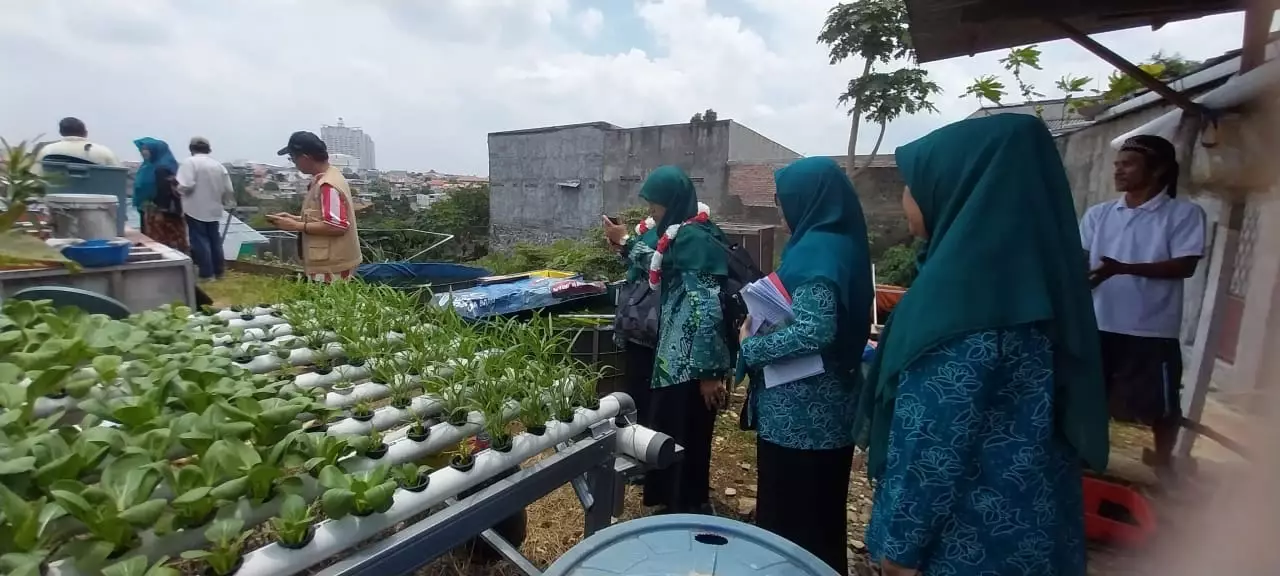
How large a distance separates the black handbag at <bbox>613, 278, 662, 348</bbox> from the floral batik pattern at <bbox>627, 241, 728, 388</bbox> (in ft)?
0.84

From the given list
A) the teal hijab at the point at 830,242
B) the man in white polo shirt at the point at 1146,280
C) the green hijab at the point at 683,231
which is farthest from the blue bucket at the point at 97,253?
the man in white polo shirt at the point at 1146,280

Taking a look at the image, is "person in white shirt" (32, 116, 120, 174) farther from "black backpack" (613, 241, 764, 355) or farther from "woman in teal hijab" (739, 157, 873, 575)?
"woman in teal hijab" (739, 157, 873, 575)

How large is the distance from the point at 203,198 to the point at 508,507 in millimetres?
5582

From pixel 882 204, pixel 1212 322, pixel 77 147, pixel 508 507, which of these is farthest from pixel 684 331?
pixel 882 204

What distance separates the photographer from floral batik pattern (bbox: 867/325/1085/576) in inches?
43.5

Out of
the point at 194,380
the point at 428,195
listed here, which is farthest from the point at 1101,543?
the point at 428,195

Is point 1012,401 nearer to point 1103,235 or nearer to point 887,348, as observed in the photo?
point 887,348

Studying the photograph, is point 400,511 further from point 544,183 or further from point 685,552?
point 544,183

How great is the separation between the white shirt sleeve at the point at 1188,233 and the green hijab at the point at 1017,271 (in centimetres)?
188

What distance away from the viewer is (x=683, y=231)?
96.7 inches

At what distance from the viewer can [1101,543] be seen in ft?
7.75

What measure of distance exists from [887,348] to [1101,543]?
190cm

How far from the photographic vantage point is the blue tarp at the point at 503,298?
3258 mm

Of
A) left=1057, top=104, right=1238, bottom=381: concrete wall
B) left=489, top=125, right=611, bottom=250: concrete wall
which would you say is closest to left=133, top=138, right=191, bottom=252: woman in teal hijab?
left=1057, top=104, right=1238, bottom=381: concrete wall
